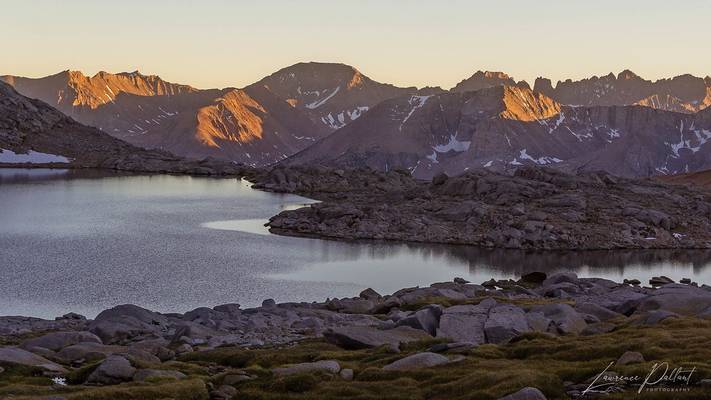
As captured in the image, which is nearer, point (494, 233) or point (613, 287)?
point (613, 287)

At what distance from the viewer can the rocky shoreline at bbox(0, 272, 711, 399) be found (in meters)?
37.3

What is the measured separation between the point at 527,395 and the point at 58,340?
30964 mm

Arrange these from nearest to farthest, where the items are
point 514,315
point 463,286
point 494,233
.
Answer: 1. point 514,315
2. point 463,286
3. point 494,233

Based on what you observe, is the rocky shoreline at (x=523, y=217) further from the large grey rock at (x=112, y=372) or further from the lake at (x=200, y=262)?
the large grey rock at (x=112, y=372)

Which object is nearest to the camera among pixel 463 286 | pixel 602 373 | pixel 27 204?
pixel 602 373

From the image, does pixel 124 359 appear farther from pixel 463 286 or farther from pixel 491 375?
pixel 463 286

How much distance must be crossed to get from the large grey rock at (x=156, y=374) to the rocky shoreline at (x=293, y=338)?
0.07 metres

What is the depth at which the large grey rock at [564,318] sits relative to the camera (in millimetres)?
51844

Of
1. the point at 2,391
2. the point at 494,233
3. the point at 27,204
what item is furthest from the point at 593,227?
the point at 2,391

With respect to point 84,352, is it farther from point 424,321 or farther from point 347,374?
point 424,321

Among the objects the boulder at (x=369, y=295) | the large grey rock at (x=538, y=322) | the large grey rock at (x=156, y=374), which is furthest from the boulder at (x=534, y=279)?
the large grey rock at (x=156, y=374)

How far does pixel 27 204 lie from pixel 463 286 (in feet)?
352

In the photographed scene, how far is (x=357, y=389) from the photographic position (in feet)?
112

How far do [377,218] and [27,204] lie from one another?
72.2m
